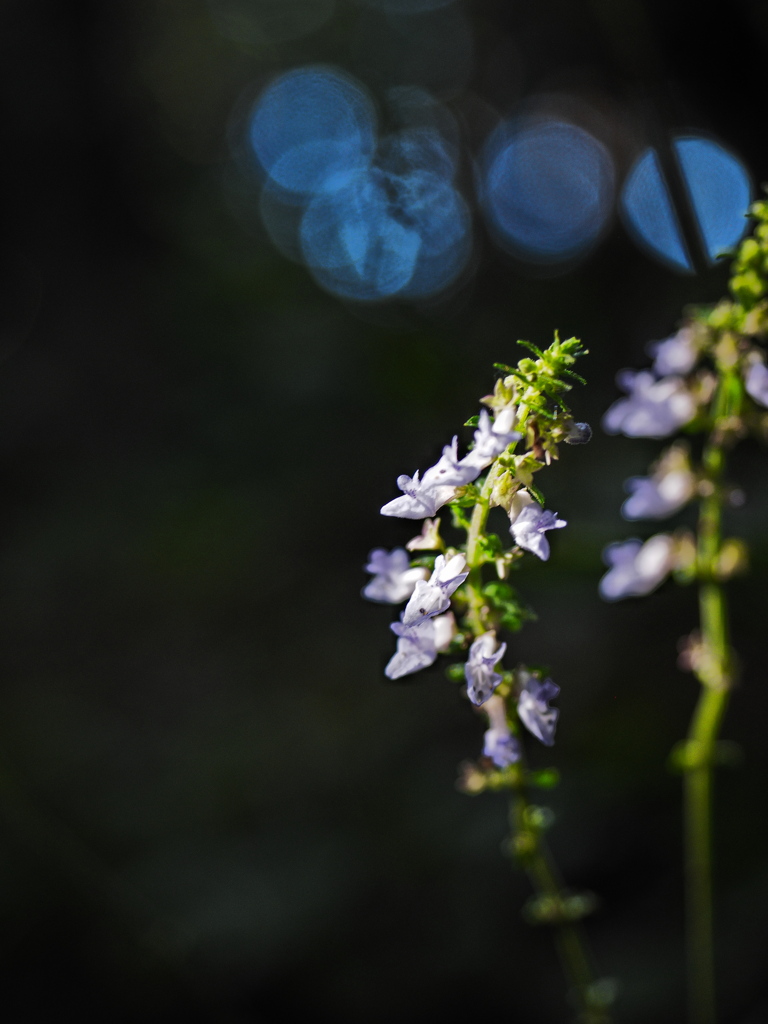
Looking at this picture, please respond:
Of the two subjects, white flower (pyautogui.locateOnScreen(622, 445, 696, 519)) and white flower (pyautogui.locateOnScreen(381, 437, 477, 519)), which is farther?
white flower (pyautogui.locateOnScreen(622, 445, 696, 519))

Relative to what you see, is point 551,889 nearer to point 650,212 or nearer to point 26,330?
point 650,212

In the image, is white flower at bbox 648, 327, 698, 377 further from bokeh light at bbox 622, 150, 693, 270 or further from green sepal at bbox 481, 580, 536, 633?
bokeh light at bbox 622, 150, 693, 270

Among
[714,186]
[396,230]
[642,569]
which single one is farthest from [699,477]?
[396,230]

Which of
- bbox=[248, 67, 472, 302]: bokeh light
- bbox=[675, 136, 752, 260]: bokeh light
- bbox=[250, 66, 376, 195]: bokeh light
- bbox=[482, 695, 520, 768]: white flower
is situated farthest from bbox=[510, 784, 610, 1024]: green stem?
bbox=[250, 66, 376, 195]: bokeh light

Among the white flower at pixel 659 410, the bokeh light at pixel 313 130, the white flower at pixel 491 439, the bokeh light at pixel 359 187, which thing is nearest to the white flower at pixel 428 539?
the white flower at pixel 491 439

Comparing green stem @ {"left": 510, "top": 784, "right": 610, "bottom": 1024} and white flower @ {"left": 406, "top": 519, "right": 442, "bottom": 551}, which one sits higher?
white flower @ {"left": 406, "top": 519, "right": 442, "bottom": 551}

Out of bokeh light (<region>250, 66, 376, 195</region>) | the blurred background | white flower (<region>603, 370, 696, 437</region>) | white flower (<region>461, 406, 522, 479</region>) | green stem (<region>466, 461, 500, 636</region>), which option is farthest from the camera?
bokeh light (<region>250, 66, 376, 195</region>)

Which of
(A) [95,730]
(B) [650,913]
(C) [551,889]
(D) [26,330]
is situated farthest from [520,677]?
(D) [26,330]
